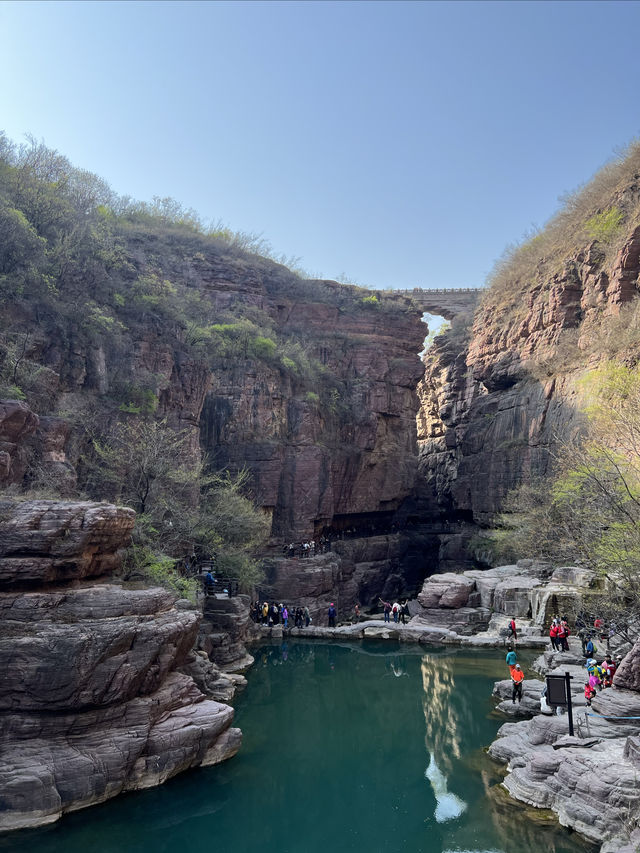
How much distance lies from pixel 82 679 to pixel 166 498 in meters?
12.4

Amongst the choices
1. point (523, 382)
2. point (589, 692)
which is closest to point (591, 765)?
point (589, 692)

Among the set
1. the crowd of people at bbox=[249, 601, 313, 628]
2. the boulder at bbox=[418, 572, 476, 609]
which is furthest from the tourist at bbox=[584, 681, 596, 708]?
the crowd of people at bbox=[249, 601, 313, 628]

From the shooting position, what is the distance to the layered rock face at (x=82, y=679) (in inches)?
421

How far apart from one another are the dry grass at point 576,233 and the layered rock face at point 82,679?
102 ft

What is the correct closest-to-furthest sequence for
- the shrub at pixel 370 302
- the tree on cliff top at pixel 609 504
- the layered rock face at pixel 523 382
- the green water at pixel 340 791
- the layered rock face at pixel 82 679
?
the green water at pixel 340 791 < the layered rock face at pixel 82 679 < the tree on cliff top at pixel 609 504 < the layered rock face at pixel 523 382 < the shrub at pixel 370 302

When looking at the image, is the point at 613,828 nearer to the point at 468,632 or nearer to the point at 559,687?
the point at 559,687

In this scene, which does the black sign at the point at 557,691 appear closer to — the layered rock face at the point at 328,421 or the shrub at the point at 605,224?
the layered rock face at the point at 328,421

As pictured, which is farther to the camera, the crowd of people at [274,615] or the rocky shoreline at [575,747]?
the crowd of people at [274,615]

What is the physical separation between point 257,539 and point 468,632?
10.1 metres

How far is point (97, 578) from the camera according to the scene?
1361 centimetres

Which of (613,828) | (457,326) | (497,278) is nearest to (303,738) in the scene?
(613,828)

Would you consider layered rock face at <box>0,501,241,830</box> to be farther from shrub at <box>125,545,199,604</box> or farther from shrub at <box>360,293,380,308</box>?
shrub at <box>360,293,380,308</box>

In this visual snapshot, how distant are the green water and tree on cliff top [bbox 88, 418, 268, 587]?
6.13 metres

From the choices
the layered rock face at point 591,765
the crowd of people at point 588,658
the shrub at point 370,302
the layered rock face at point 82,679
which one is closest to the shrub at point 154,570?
the layered rock face at point 82,679
